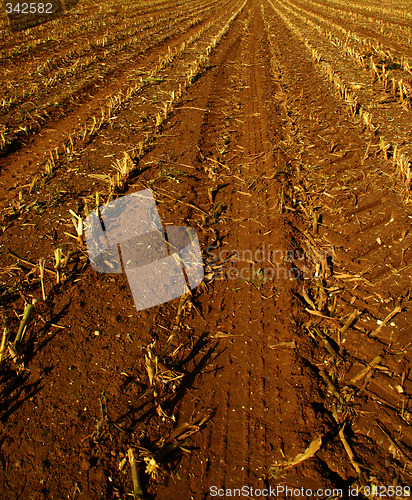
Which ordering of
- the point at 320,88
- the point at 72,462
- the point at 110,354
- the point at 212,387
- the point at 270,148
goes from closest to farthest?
the point at 72,462, the point at 212,387, the point at 110,354, the point at 270,148, the point at 320,88

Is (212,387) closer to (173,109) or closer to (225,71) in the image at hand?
(173,109)

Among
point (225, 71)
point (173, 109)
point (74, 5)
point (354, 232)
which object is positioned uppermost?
point (74, 5)

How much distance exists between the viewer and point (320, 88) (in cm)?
681

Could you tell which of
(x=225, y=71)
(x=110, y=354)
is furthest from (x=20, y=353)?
(x=225, y=71)

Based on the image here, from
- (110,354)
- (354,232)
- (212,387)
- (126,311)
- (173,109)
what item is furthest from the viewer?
(173,109)

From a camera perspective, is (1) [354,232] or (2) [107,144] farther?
(2) [107,144]

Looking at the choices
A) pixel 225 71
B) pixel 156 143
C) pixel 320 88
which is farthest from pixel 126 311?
pixel 225 71

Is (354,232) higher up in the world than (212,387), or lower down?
higher up

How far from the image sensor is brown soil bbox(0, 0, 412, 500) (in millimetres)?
1822

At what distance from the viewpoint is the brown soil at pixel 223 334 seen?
1822mm

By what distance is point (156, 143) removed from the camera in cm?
500

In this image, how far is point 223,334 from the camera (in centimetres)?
250

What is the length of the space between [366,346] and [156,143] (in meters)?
4.03

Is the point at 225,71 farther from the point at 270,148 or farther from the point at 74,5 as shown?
the point at 74,5
